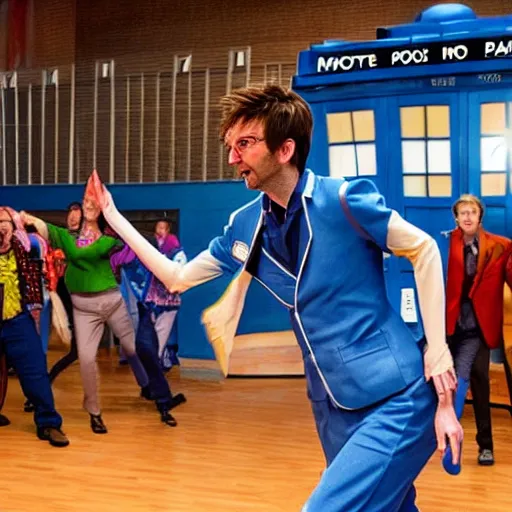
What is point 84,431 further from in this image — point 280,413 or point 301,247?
point 301,247

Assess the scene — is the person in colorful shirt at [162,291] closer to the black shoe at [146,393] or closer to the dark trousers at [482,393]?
the black shoe at [146,393]

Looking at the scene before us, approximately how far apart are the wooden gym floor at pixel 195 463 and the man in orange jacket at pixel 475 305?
0.36 meters

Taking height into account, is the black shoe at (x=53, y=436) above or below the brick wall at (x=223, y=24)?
below

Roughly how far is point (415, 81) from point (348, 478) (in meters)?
5.05

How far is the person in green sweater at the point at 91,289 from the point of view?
612 centimetres

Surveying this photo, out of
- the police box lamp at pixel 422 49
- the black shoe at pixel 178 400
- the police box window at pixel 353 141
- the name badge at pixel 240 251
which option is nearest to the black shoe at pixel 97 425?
the black shoe at pixel 178 400

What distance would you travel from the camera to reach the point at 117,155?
936cm

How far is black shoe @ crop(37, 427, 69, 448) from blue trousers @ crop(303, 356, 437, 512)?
3.79 metres

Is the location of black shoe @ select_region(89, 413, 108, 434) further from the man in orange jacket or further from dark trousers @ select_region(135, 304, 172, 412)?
the man in orange jacket

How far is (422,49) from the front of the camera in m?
6.84

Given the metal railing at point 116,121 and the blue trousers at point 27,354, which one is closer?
the blue trousers at point 27,354

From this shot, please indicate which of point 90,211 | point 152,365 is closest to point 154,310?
point 152,365

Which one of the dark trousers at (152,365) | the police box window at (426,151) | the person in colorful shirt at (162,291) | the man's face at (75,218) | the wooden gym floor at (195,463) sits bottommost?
the wooden gym floor at (195,463)

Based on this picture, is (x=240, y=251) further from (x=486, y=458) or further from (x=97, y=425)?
(x=97, y=425)
